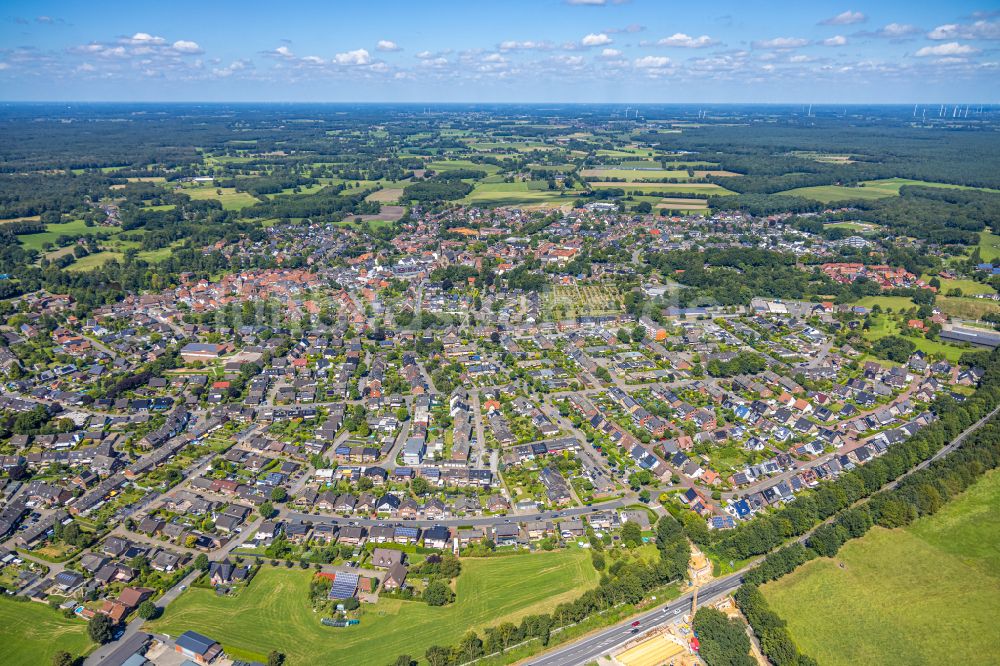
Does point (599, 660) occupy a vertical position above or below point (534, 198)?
Result: below

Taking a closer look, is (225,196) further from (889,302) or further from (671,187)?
(889,302)

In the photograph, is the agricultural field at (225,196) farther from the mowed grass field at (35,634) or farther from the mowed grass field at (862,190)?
the mowed grass field at (862,190)

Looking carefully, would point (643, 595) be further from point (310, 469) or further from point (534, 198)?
point (534, 198)

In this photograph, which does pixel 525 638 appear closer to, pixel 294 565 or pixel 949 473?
pixel 294 565

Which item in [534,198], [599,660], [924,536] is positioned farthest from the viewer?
[534,198]

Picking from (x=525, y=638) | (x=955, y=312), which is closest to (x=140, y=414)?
(x=525, y=638)

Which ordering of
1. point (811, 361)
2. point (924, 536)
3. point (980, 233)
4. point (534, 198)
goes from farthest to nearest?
point (534, 198)
point (980, 233)
point (811, 361)
point (924, 536)

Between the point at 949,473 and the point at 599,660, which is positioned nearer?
the point at 599,660
